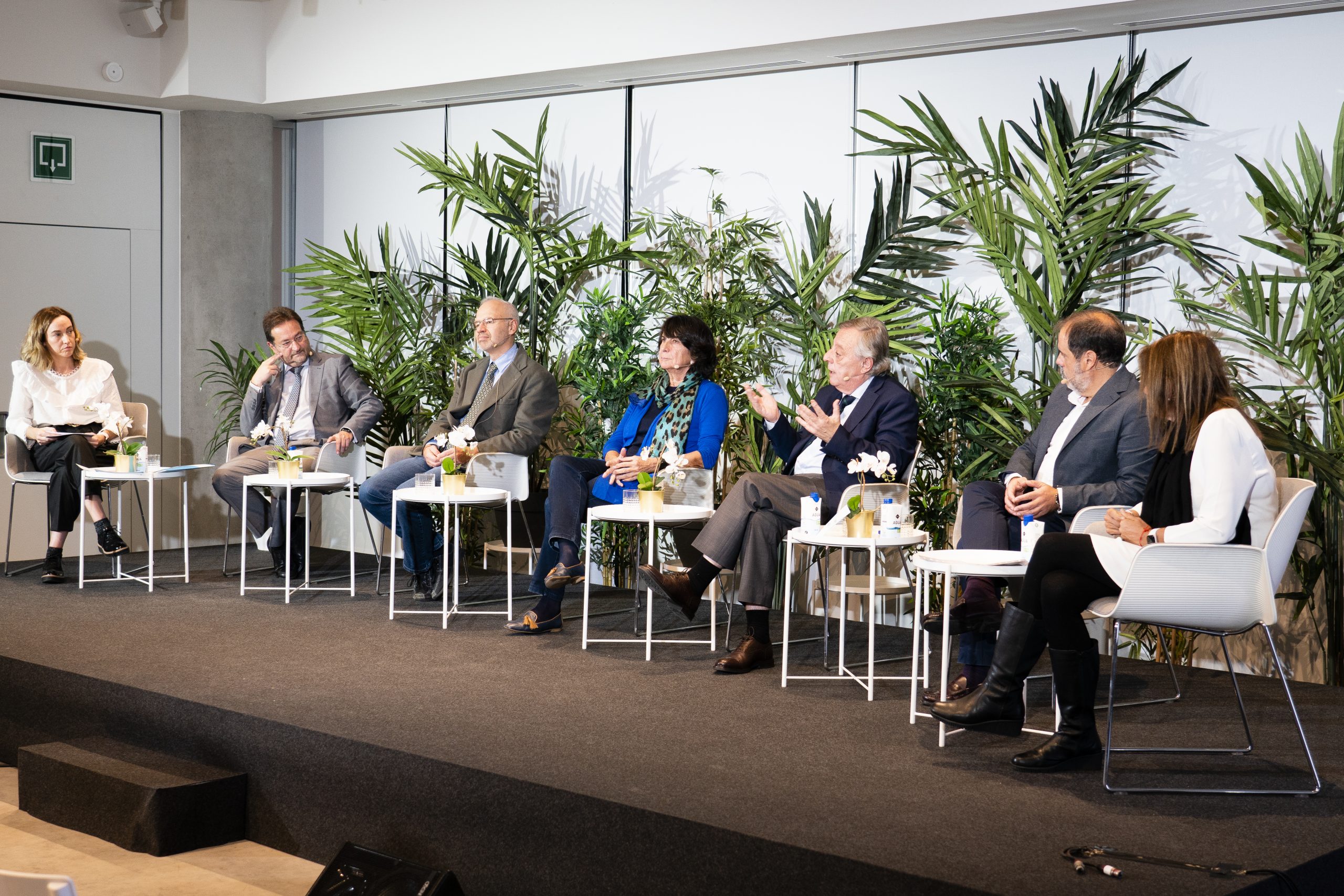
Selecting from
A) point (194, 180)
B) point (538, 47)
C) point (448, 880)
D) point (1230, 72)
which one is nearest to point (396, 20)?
point (538, 47)

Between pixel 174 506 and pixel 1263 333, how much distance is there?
6332mm

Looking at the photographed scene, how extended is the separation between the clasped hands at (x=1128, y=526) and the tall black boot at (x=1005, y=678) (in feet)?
1.06

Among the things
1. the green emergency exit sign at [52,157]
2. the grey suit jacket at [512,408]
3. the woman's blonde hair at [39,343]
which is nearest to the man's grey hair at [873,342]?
the grey suit jacket at [512,408]

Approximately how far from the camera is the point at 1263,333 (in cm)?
486

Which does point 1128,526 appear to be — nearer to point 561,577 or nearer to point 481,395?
point 561,577

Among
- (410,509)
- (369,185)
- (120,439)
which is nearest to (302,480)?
(410,509)

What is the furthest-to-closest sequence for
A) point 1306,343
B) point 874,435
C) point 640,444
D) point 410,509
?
point 410,509 → point 640,444 → point 874,435 → point 1306,343

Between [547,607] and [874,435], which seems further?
[547,607]

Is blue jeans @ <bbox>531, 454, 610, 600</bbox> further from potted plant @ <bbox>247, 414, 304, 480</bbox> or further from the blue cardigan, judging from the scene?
potted plant @ <bbox>247, 414, 304, 480</bbox>

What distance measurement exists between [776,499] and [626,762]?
5.07ft

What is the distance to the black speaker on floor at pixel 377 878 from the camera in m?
3.20

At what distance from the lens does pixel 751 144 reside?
6.64m

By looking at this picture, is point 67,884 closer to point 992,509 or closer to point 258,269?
point 992,509

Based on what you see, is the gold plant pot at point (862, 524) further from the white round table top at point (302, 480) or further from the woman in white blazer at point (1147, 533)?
the white round table top at point (302, 480)
